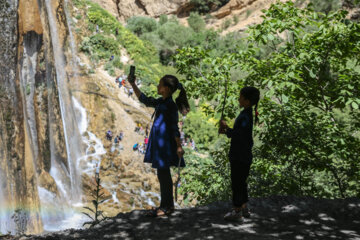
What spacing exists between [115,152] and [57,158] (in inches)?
123

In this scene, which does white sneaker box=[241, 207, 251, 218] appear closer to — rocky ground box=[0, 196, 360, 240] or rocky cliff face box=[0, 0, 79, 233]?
rocky ground box=[0, 196, 360, 240]

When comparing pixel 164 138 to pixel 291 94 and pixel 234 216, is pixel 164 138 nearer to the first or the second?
pixel 234 216

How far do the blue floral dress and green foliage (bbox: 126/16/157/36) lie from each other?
1119 inches

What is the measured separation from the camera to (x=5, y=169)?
7461mm

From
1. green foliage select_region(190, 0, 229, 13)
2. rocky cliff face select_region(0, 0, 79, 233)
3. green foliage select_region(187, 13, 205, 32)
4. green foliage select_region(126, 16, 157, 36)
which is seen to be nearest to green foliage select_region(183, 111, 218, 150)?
rocky cliff face select_region(0, 0, 79, 233)

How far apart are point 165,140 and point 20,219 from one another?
5776 millimetres

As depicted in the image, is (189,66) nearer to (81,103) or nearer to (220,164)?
(220,164)

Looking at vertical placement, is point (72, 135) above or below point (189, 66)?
below

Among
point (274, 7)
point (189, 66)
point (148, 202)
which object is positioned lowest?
point (148, 202)

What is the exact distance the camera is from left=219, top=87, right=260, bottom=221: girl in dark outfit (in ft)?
→ 11.0

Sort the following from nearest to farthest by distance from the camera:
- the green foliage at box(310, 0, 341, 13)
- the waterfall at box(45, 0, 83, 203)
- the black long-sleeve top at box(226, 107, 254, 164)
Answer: the black long-sleeve top at box(226, 107, 254, 164)
the waterfall at box(45, 0, 83, 203)
the green foliage at box(310, 0, 341, 13)

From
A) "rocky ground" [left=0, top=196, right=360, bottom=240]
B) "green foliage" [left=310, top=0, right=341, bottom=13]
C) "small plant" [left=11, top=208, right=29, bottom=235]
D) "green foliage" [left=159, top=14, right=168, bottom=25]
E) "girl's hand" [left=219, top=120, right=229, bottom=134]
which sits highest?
"green foliage" [left=159, top=14, right=168, bottom=25]

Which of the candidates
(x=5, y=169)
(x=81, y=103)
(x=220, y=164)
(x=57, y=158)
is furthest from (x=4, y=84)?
(x=81, y=103)

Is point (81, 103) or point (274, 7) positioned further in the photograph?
point (81, 103)
